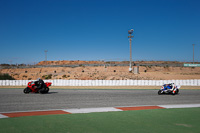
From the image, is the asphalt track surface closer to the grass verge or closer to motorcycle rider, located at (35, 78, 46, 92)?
motorcycle rider, located at (35, 78, 46, 92)

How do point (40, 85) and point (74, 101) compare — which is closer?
point (74, 101)

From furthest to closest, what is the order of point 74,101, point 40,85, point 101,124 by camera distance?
point 40,85
point 74,101
point 101,124

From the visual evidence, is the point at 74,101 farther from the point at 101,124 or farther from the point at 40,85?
the point at 101,124

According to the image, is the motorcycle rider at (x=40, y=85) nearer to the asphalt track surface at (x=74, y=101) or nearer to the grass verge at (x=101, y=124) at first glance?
the asphalt track surface at (x=74, y=101)

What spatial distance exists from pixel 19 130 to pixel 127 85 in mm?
24206

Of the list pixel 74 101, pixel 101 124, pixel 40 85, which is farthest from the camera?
pixel 40 85

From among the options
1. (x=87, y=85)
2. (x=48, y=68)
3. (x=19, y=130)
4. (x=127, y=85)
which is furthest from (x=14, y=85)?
(x=48, y=68)

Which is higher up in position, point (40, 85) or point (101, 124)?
point (40, 85)

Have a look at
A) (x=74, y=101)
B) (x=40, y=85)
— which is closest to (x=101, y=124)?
(x=74, y=101)

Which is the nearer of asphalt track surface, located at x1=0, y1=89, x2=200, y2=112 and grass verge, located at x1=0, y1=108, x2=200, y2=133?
grass verge, located at x1=0, y1=108, x2=200, y2=133

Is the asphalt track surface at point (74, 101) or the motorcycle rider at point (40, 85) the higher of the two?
the motorcycle rider at point (40, 85)

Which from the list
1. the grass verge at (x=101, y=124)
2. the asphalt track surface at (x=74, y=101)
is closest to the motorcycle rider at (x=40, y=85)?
the asphalt track surface at (x=74, y=101)

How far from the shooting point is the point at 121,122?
24.1 ft

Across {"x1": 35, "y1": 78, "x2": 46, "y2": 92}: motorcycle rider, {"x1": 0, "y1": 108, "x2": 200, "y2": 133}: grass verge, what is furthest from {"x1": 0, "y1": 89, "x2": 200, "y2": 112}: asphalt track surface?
{"x1": 0, "y1": 108, "x2": 200, "y2": 133}: grass verge
